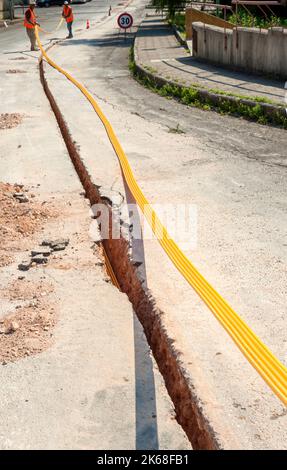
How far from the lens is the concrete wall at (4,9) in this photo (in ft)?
152

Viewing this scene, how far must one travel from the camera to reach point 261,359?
421 centimetres

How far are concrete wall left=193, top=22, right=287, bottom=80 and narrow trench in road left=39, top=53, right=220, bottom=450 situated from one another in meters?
8.79

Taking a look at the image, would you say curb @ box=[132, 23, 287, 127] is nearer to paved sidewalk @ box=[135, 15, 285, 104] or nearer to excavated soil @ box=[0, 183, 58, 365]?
paved sidewalk @ box=[135, 15, 285, 104]

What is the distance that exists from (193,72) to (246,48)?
149 cm

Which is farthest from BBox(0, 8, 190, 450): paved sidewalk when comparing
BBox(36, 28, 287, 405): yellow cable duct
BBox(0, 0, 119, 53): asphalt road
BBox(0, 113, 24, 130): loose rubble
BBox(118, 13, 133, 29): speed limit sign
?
BBox(0, 0, 119, 53): asphalt road

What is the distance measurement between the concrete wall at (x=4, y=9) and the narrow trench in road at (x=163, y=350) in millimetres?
42809

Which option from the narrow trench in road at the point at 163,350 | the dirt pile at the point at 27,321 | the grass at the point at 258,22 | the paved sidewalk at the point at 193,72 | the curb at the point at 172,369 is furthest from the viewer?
the grass at the point at 258,22

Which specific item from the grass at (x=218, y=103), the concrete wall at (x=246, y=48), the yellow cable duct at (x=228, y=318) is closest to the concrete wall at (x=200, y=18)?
the concrete wall at (x=246, y=48)

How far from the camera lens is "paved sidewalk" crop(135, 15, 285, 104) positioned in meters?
13.9

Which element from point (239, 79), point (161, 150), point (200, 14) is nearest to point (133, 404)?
point (161, 150)

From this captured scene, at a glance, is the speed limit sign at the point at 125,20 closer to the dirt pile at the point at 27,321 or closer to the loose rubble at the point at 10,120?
the loose rubble at the point at 10,120

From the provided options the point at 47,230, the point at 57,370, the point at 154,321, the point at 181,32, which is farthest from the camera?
the point at 181,32
